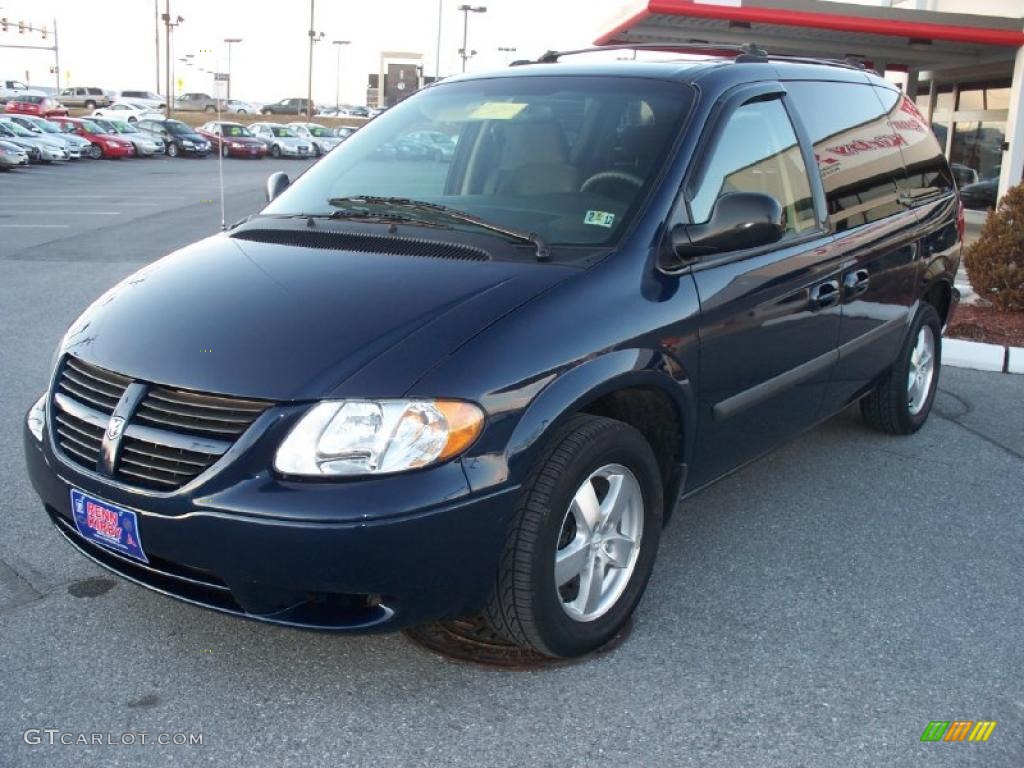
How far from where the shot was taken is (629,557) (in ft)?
10.8

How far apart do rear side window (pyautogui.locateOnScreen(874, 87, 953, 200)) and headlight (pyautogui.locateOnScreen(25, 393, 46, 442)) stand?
156 inches

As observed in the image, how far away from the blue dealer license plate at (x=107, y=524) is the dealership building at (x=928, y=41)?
34.1 ft

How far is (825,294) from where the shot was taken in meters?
4.22

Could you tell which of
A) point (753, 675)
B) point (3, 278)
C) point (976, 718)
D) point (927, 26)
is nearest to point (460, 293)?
point (753, 675)

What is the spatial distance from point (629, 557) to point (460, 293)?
100 centimetres

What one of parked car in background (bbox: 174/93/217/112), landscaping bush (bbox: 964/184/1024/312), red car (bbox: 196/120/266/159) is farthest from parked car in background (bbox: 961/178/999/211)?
parked car in background (bbox: 174/93/217/112)

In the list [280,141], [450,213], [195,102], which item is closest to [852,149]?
[450,213]

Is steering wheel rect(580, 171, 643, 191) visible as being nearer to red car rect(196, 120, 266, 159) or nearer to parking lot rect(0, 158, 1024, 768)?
parking lot rect(0, 158, 1024, 768)

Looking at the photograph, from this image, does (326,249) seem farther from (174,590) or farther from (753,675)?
(753,675)

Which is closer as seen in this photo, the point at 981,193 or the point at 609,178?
the point at 609,178

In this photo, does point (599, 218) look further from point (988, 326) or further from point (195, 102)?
point (195, 102)

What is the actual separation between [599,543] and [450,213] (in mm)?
1294

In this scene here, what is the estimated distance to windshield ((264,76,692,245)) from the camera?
3594mm

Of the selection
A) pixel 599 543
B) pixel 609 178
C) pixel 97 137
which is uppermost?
pixel 609 178
